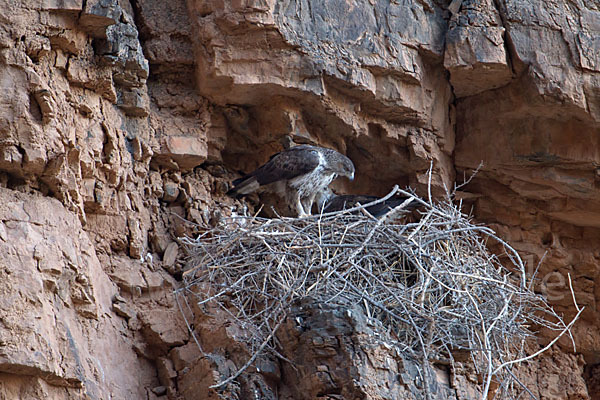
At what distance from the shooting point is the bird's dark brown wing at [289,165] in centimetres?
838

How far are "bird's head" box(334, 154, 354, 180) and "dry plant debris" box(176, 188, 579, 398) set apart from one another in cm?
87

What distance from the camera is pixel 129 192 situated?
25.1 ft

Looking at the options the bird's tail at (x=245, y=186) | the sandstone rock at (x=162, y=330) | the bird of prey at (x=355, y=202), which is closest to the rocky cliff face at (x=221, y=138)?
the sandstone rock at (x=162, y=330)

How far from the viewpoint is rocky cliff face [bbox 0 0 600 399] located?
6289 mm

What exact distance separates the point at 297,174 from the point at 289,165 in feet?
0.34

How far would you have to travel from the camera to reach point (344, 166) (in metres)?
8.74

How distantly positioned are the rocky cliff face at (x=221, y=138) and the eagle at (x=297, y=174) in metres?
0.29

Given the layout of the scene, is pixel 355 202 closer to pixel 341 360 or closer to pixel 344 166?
pixel 344 166

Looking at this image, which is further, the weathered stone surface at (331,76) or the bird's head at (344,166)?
the bird's head at (344,166)

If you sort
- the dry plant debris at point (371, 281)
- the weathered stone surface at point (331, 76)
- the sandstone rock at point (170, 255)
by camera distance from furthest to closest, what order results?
the weathered stone surface at point (331, 76) < the sandstone rock at point (170, 255) < the dry plant debris at point (371, 281)

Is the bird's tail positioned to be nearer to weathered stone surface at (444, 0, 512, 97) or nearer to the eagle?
the eagle

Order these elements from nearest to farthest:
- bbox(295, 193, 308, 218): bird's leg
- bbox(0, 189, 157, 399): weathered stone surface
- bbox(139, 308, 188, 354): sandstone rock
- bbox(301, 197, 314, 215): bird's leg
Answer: bbox(0, 189, 157, 399): weathered stone surface, bbox(139, 308, 188, 354): sandstone rock, bbox(295, 193, 308, 218): bird's leg, bbox(301, 197, 314, 215): bird's leg

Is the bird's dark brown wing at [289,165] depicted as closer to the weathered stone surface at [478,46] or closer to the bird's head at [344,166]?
the bird's head at [344,166]

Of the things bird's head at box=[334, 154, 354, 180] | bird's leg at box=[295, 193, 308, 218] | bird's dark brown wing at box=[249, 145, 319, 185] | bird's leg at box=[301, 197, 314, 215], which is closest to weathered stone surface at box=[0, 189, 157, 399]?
bird's dark brown wing at box=[249, 145, 319, 185]
